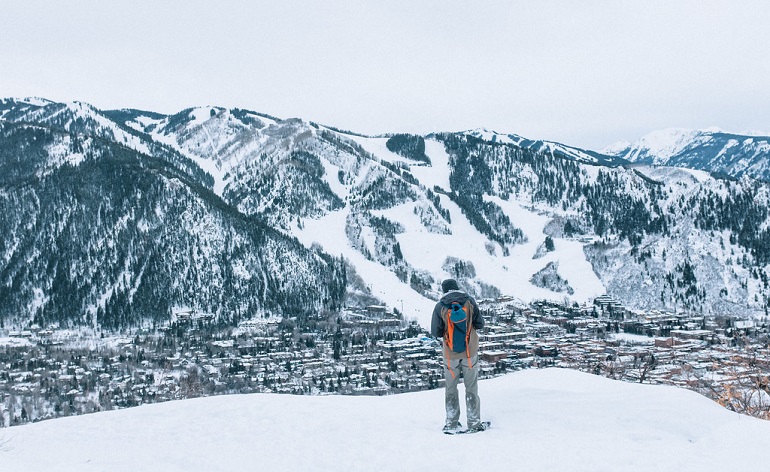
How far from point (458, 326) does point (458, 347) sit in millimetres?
487

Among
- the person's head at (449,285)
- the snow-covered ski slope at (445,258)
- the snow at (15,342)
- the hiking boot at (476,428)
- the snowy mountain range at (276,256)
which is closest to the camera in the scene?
the hiking boot at (476,428)

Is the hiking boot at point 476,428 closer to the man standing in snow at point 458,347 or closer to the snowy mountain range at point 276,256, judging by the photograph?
the man standing in snow at point 458,347

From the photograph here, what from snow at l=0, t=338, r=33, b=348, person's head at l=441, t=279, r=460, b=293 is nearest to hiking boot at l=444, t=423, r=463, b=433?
person's head at l=441, t=279, r=460, b=293

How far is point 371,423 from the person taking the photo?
14828mm

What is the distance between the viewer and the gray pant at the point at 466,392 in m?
14.0

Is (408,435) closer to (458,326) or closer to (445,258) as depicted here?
(458,326)

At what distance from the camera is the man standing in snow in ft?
46.0

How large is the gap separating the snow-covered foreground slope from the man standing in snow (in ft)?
1.96

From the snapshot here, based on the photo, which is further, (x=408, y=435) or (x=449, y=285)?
(x=449, y=285)

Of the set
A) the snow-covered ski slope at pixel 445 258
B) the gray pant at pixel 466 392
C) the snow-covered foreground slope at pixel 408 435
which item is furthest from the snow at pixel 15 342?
the gray pant at pixel 466 392

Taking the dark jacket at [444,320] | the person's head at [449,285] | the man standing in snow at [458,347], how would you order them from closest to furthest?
the man standing in snow at [458,347] < the dark jacket at [444,320] < the person's head at [449,285]

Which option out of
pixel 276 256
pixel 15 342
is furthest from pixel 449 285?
pixel 276 256

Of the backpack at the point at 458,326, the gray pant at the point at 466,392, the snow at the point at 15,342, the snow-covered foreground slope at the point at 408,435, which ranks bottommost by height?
the snow at the point at 15,342

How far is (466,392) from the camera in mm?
14133
